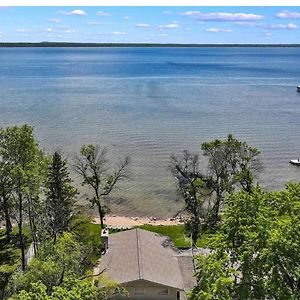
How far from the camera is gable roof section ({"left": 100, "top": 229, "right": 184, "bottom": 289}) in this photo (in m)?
22.8

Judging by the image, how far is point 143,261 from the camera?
78.1ft

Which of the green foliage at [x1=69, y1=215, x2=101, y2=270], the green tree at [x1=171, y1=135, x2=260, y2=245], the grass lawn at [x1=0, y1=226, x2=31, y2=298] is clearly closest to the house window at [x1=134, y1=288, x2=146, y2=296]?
the green foliage at [x1=69, y1=215, x2=101, y2=270]

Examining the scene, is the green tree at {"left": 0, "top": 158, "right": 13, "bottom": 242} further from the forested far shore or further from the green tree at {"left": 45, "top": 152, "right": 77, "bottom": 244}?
the green tree at {"left": 45, "top": 152, "right": 77, "bottom": 244}

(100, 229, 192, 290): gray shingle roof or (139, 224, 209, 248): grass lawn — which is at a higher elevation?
(100, 229, 192, 290): gray shingle roof

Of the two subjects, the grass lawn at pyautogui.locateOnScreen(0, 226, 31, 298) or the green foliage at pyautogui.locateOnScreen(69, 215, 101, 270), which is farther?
the green foliage at pyautogui.locateOnScreen(69, 215, 101, 270)

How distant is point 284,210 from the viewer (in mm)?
15984

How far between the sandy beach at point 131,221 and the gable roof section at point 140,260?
8.45 metres

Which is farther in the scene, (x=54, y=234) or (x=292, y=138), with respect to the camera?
(x=292, y=138)

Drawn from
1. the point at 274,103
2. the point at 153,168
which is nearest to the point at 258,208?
the point at 153,168

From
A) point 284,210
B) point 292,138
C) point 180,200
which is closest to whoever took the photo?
point 284,210

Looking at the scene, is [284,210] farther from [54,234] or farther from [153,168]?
[153,168]

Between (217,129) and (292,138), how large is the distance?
9.37m

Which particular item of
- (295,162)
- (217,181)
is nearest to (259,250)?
(217,181)

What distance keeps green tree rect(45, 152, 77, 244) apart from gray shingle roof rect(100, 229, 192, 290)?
2.87m
